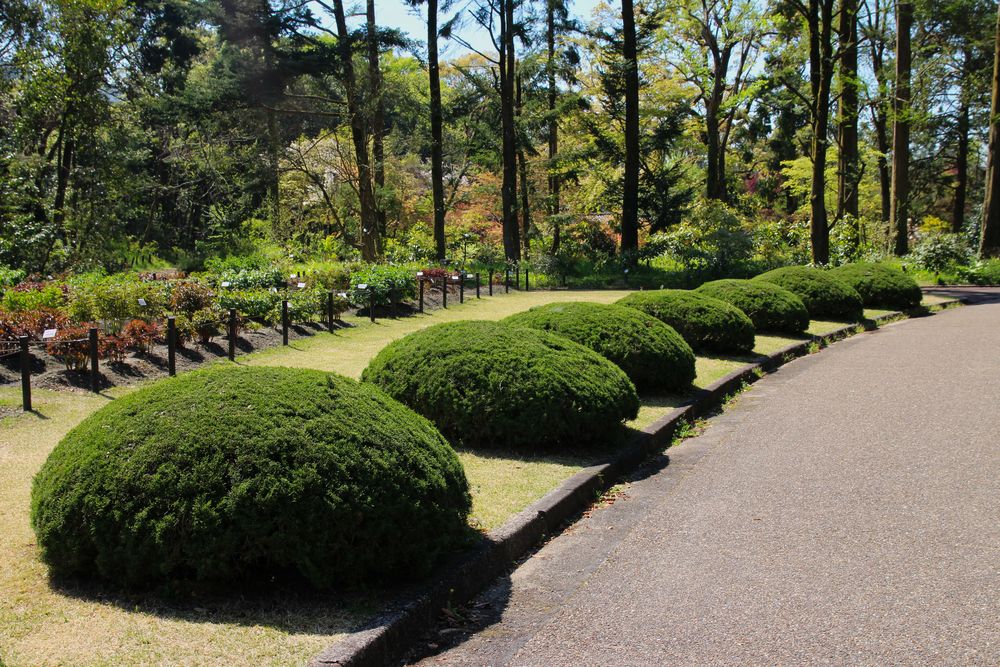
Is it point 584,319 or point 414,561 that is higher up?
point 584,319

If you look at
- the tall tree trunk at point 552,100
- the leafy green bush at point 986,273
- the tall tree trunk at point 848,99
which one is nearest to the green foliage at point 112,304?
the tall tree trunk at point 848,99

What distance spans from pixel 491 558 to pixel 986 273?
2665 centimetres

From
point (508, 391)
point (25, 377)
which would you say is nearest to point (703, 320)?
point (508, 391)

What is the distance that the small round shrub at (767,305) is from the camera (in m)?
14.3

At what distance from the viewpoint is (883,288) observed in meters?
19.3

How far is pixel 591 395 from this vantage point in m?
6.70

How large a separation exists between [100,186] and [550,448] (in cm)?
2305

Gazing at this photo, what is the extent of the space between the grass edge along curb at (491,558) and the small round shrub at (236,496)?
202 mm

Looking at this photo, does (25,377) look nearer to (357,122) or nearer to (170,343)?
(170,343)

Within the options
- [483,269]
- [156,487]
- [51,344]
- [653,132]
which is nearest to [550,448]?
[156,487]

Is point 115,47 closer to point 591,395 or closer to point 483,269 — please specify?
point 483,269

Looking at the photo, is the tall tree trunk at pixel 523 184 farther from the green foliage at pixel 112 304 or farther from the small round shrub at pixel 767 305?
the green foliage at pixel 112 304

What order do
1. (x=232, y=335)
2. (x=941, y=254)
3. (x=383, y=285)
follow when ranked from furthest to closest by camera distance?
1. (x=941, y=254)
2. (x=383, y=285)
3. (x=232, y=335)

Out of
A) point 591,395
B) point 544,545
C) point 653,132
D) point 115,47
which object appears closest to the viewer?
point 544,545
